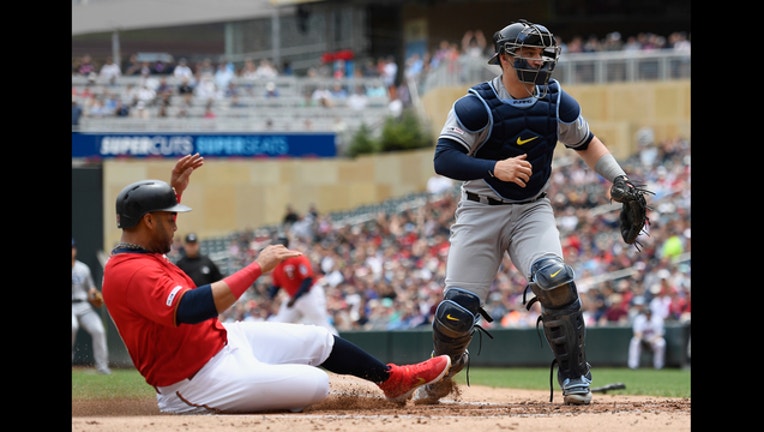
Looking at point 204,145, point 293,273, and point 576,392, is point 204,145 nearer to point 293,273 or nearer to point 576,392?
point 293,273

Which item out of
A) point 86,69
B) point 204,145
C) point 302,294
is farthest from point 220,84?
point 302,294

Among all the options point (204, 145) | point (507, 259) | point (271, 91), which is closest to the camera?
point (507, 259)

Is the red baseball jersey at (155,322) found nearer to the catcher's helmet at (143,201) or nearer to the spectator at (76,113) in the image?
the catcher's helmet at (143,201)

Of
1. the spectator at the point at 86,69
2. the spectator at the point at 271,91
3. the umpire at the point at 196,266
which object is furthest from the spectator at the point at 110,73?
the umpire at the point at 196,266

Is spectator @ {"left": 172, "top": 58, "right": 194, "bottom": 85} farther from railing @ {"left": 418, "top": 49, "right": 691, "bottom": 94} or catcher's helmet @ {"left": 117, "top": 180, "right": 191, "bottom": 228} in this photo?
catcher's helmet @ {"left": 117, "top": 180, "right": 191, "bottom": 228}

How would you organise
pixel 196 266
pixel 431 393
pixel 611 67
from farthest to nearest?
1. pixel 611 67
2. pixel 196 266
3. pixel 431 393

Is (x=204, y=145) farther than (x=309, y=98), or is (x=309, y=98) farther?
(x=309, y=98)

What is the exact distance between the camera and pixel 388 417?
5.79 meters

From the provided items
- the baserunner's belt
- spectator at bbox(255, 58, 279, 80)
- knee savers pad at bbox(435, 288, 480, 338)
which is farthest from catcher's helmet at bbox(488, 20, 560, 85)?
spectator at bbox(255, 58, 279, 80)

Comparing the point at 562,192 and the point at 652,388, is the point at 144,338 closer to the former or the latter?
the point at 652,388

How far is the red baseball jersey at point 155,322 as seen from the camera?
5633mm

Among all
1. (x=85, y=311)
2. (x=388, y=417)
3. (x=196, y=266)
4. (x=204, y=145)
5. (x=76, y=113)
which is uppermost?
(x=76, y=113)

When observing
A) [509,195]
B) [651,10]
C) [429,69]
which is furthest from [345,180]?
[509,195]

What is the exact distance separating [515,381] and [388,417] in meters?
6.55
